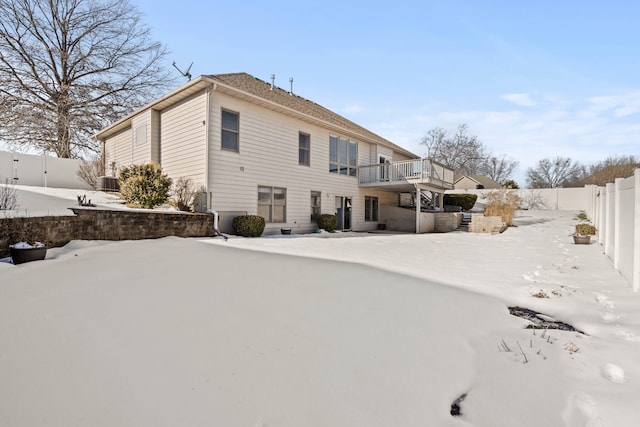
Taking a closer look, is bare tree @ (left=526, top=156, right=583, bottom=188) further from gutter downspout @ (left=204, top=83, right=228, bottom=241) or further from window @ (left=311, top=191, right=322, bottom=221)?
gutter downspout @ (left=204, top=83, right=228, bottom=241)

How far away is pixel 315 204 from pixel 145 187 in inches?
274

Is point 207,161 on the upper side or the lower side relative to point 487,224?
upper

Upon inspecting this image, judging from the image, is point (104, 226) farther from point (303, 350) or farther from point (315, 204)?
point (315, 204)

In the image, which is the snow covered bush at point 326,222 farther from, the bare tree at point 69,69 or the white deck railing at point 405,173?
the bare tree at point 69,69

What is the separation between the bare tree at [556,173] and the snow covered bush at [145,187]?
189 feet

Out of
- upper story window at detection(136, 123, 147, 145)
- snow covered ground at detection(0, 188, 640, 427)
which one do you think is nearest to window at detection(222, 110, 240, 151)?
upper story window at detection(136, 123, 147, 145)

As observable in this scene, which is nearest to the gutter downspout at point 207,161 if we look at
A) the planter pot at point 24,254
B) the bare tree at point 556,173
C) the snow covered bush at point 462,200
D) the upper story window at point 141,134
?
the upper story window at point 141,134

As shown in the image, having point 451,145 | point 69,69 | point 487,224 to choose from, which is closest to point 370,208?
point 487,224

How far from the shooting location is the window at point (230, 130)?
413 inches

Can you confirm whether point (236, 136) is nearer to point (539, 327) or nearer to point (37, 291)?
point (37, 291)

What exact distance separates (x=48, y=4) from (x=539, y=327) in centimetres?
2541

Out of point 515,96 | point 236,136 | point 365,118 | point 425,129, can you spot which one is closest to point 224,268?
point 236,136

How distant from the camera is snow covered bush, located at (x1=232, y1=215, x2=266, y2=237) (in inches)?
401

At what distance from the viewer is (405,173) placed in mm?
15023
